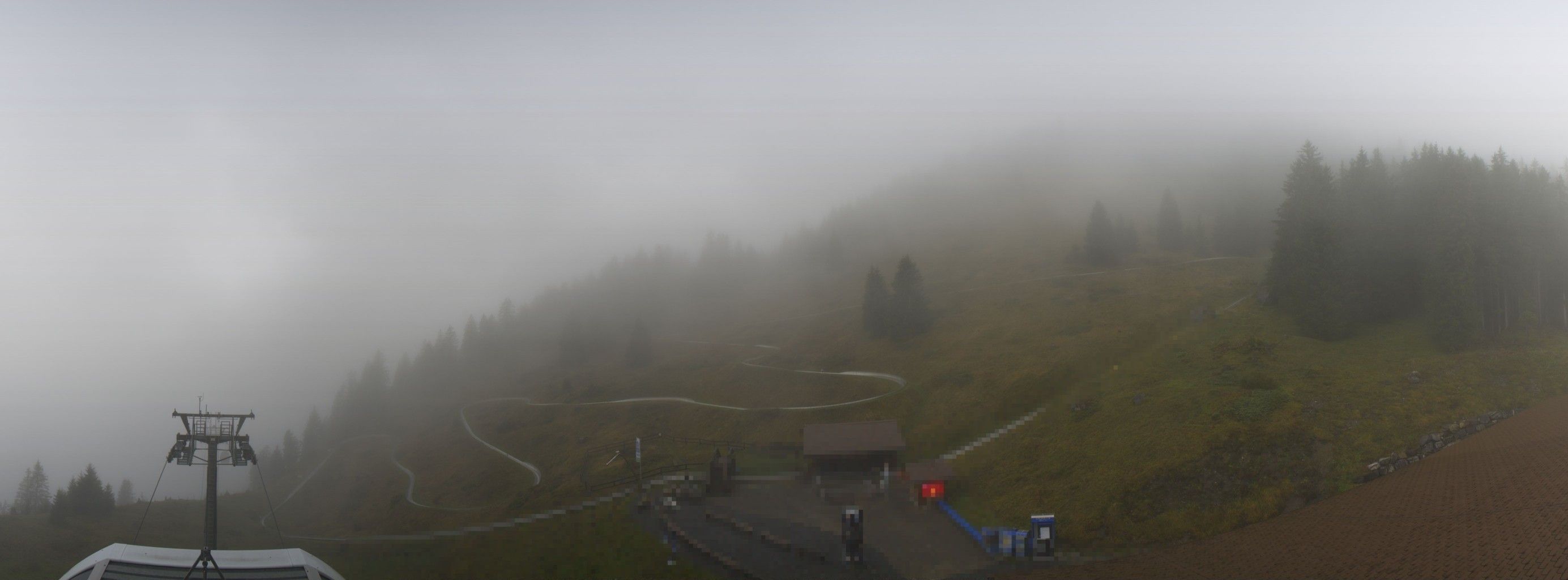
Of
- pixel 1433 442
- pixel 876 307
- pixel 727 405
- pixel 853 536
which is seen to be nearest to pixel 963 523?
pixel 853 536

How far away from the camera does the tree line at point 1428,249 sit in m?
44.8

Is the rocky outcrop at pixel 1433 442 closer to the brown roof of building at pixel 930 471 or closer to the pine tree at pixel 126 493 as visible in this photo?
the brown roof of building at pixel 930 471

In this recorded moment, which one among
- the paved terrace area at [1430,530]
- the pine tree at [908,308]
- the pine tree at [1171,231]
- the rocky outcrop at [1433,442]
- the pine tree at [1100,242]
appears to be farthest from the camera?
the pine tree at [1171,231]

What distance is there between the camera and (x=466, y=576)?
35312 mm

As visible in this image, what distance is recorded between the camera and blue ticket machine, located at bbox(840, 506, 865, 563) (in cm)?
2934

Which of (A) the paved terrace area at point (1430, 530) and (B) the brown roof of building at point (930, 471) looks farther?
(B) the brown roof of building at point (930, 471)

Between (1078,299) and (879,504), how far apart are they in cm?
4808

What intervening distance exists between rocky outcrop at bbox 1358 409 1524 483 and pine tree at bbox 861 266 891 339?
158 feet

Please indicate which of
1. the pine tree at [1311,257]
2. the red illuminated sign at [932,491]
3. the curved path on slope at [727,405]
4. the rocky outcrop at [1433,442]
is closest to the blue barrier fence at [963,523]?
the red illuminated sign at [932,491]

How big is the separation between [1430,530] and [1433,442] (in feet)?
36.9

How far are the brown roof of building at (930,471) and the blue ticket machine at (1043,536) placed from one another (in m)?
7.97

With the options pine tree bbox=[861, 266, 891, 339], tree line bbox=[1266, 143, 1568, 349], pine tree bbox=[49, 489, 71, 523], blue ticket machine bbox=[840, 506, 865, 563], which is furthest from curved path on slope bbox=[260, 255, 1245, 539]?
blue ticket machine bbox=[840, 506, 865, 563]

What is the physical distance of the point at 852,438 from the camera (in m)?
42.9

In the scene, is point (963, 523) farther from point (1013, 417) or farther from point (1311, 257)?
point (1311, 257)
